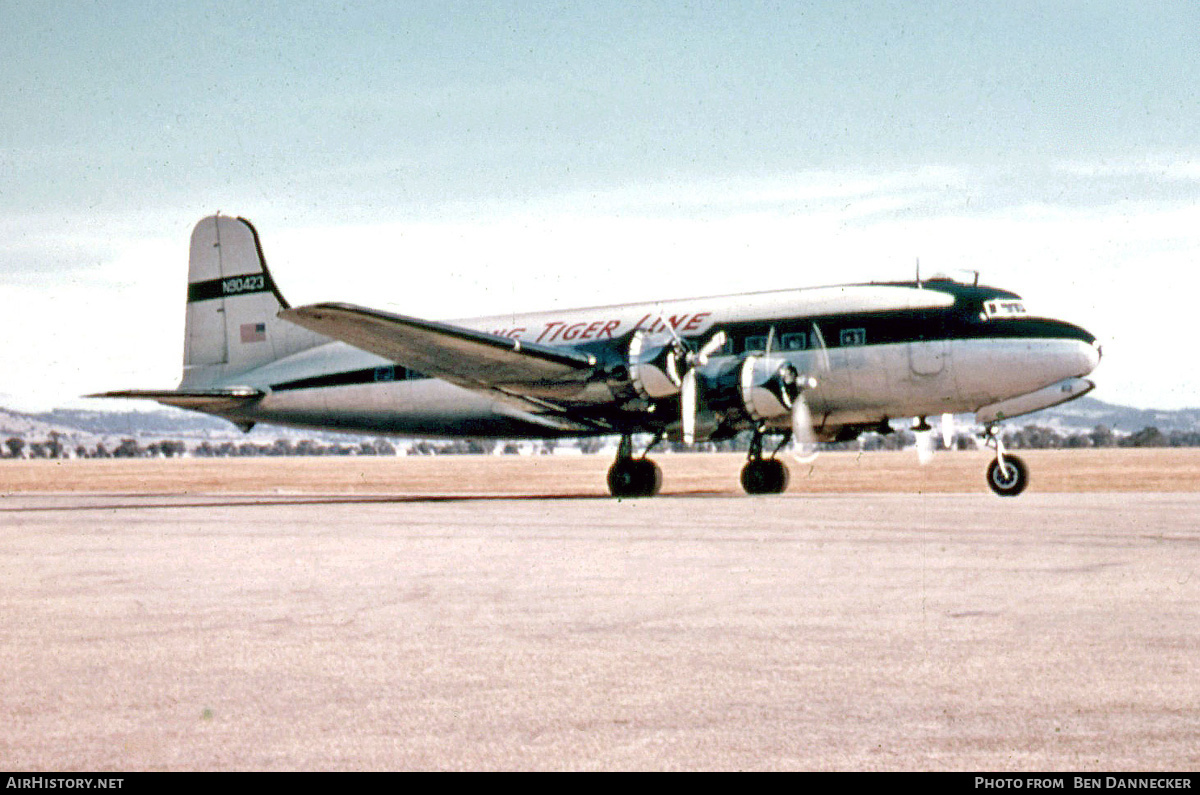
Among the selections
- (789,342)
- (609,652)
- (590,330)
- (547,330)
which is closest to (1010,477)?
(789,342)

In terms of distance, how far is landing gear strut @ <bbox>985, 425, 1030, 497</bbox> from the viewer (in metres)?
25.0

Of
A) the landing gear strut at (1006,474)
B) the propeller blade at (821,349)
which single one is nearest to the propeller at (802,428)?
the propeller blade at (821,349)

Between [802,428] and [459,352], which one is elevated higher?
[459,352]

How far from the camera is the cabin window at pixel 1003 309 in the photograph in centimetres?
2516

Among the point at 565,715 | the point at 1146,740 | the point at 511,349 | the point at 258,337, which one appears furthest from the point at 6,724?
the point at 258,337

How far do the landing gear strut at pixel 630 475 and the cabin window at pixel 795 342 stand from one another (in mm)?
3932

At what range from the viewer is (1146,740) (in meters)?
5.14

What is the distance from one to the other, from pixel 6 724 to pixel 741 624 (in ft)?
15.8

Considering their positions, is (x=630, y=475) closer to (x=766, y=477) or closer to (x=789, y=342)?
(x=766, y=477)

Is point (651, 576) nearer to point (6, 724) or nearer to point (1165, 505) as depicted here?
point (6, 724)

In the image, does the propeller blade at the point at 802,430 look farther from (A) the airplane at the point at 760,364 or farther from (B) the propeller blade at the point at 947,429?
(B) the propeller blade at the point at 947,429

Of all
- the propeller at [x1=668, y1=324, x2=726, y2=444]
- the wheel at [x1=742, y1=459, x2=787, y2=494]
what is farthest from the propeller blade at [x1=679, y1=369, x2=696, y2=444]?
the wheel at [x1=742, y1=459, x2=787, y2=494]

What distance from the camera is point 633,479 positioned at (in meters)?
26.8

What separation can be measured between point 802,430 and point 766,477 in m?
2.43
